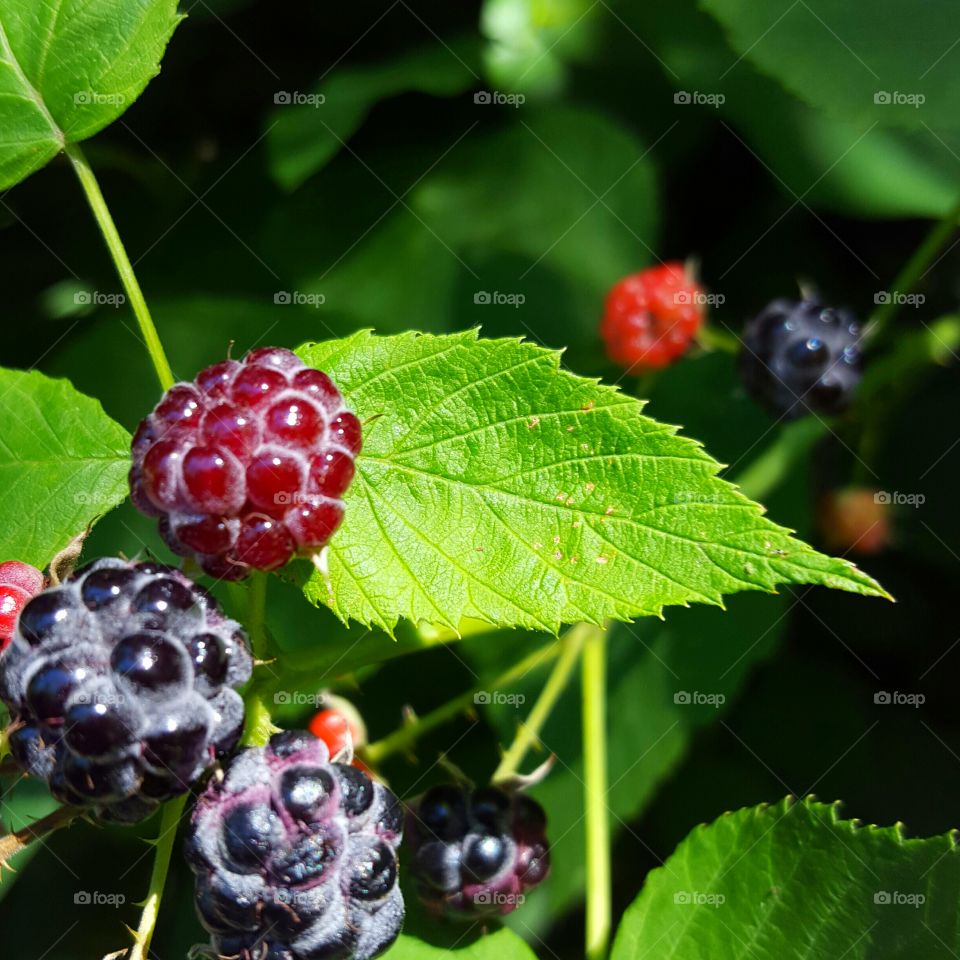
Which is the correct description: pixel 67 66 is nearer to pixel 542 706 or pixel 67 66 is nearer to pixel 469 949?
pixel 542 706

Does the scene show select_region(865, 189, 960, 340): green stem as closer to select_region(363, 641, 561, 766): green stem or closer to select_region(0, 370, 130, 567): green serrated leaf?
select_region(363, 641, 561, 766): green stem

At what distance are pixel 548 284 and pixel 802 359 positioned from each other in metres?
0.56

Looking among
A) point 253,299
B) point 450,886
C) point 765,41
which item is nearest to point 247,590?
point 450,886

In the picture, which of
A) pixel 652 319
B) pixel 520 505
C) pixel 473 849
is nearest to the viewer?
pixel 520 505

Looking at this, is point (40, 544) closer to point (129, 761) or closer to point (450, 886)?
point (129, 761)

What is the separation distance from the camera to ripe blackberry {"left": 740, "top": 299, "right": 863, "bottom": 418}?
1.90 m

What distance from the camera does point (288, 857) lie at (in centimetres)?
111

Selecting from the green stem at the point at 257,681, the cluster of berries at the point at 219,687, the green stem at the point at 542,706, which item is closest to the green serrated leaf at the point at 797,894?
the green stem at the point at 542,706

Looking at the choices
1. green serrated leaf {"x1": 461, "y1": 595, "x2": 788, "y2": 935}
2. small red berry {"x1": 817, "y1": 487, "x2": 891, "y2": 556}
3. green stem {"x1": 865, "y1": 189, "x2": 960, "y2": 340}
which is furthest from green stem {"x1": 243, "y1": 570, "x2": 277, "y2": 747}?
small red berry {"x1": 817, "y1": 487, "x2": 891, "y2": 556}

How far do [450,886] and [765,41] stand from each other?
1358 millimetres

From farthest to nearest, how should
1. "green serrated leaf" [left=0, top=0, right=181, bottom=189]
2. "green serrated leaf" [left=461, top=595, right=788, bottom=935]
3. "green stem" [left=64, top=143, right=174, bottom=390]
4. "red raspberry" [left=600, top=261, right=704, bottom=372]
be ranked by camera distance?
1. "red raspberry" [left=600, top=261, right=704, bottom=372]
2. "green serrated leaf" [left=461, top=595, right=788, bottom=935]
3. "green serrated leaf" [left=0, top=0, right=181, bottom=189]
4. "green stem" [left=64, top=143, right=174, bottom=390]

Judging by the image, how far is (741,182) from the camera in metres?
2.16

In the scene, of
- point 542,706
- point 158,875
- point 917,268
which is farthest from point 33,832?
point 917,268

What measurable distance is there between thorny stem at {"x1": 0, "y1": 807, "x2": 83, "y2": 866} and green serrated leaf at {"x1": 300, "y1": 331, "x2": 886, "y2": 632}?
0.33 metres
